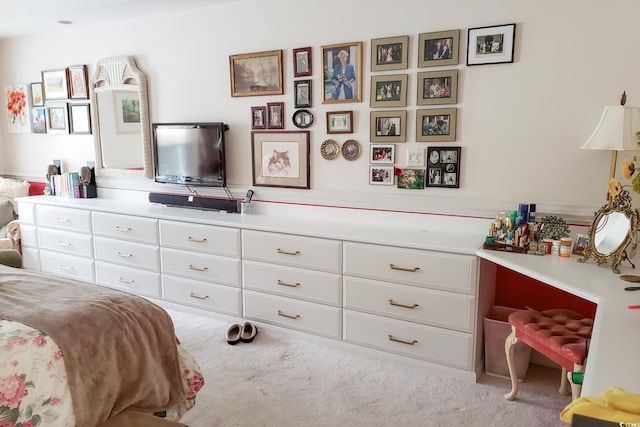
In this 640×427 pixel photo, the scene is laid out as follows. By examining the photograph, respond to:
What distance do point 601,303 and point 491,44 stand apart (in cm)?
163

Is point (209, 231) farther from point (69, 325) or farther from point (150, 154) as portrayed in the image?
point (69, 325)

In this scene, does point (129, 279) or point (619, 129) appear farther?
point (129, 279)

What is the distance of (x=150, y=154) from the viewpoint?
4.05 metres

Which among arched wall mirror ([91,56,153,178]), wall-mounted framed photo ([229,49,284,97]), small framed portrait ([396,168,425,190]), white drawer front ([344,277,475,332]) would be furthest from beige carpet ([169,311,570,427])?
arched wall mirror ([91,56,153,178])

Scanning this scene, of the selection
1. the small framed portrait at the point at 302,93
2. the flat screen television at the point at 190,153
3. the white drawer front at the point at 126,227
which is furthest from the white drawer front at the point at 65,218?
the small framed portrait at the point at 302,93

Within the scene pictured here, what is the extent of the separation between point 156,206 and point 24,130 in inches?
83.3

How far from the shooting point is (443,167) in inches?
115

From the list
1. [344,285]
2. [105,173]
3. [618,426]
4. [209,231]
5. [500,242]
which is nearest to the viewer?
[618,426]

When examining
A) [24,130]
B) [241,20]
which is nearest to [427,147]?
[241,20]

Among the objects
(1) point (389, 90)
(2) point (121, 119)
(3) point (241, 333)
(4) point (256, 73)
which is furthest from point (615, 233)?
(2) point (121, 119)

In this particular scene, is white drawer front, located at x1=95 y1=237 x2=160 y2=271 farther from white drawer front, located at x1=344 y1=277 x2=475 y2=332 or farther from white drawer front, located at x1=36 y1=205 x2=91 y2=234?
white drawer front, located at x1=344 y1=277 x2=475 y2=332

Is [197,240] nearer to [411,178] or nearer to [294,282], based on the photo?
[294,282]

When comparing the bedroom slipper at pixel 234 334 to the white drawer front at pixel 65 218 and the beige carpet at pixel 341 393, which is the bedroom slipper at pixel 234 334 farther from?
the white drawer front at pixel 65 218

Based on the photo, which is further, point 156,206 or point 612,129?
point 156,206
